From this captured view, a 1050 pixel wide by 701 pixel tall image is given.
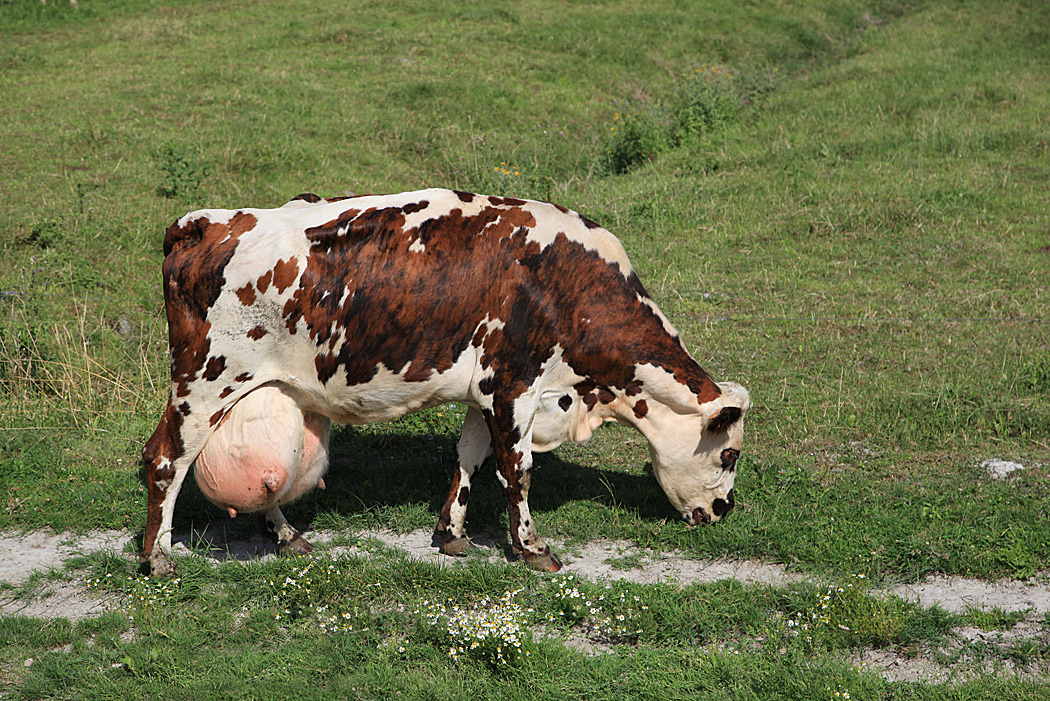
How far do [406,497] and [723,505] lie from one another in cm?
228

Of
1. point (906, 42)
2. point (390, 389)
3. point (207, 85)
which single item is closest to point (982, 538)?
point (390, 389)

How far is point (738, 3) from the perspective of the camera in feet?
80.7

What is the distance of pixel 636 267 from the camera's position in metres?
11.3

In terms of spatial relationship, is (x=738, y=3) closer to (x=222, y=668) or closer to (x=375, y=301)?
(x=375, y=301)

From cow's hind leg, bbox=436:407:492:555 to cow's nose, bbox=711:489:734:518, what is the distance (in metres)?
1.56

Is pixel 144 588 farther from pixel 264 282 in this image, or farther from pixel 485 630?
pixel 485 630

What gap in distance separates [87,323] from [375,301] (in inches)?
195

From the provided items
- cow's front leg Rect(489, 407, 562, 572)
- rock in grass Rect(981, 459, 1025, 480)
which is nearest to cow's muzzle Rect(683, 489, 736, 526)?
cow's front leg Rect(489, 407, 562, 572)

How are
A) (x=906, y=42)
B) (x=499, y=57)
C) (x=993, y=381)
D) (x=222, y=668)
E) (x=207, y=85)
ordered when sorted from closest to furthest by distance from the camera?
1. (x=222, y=668)
2. (x=993, y=381)
3. (x=207, y=85)
4. (x=499, y=57)
5. (x=906, y=42)

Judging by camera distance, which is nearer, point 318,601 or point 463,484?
point 318,601

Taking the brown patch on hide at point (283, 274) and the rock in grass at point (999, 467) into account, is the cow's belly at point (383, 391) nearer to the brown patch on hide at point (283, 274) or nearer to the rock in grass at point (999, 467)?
the brown patch on hide at point (283, 274)

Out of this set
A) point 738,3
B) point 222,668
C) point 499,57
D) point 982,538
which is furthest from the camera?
point 738,3

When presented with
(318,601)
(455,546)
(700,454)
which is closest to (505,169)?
(700,454)

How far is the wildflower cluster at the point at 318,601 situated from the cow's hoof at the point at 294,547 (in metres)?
0.48
